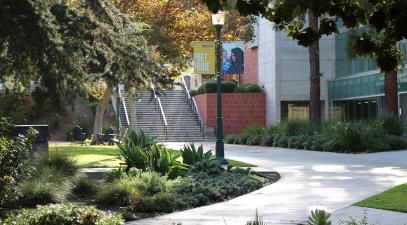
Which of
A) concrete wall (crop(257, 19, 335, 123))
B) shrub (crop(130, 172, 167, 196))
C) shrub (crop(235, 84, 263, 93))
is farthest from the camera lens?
shrub (crop(235, 84, 263, 93))

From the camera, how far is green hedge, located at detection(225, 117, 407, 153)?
2484 centimetres

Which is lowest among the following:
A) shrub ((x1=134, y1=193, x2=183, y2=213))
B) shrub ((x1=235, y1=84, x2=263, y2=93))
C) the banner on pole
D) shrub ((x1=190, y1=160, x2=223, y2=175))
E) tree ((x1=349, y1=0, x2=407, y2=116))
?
shrub ((x1=134, y1=193, x2=183, y2=213))

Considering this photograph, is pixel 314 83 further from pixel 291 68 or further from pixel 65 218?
pixel 65 218

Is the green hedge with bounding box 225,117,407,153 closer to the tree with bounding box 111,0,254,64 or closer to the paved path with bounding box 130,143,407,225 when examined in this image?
the paved path with bounding box 130,143,407,225

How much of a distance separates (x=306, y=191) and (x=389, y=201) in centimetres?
244

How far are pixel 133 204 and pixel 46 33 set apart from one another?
441 centimetres

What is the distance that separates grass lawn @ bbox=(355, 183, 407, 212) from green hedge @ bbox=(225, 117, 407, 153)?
12158mm

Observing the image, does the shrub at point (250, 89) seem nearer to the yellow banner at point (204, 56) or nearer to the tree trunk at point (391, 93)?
the yellow banner at point (204, 56)

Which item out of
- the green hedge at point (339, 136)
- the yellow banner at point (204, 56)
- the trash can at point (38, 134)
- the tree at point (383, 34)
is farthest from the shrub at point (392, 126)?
the tree at point (383, 34)

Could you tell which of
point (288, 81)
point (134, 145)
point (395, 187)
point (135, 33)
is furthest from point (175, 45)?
point (395, 187)

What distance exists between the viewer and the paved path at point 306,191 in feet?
34.1

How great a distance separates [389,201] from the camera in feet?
37.1

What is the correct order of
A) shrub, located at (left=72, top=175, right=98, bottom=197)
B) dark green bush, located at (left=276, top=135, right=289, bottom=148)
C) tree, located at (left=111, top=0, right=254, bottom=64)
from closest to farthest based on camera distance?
shrub, located at (left=72, top=175, right=98, bottom=197), dark green bush, located at (left=276, top=135, right=289, bottom=148), tree, located at (left=111, top=0, right=254, bottom=64)

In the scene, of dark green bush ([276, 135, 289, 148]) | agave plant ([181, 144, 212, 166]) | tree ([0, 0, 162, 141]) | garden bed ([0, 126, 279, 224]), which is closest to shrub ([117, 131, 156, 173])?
garden bed ([0, 126, 279, 224])
